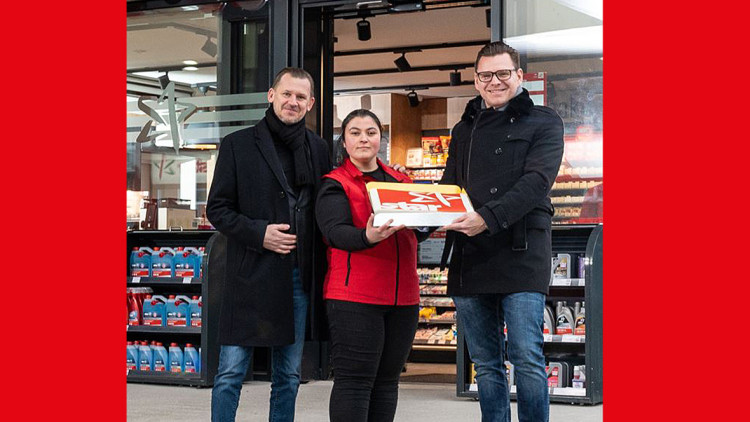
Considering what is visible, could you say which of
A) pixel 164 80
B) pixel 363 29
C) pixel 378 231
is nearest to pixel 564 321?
pixel 378 231

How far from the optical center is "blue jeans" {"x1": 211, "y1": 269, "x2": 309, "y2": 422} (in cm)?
342

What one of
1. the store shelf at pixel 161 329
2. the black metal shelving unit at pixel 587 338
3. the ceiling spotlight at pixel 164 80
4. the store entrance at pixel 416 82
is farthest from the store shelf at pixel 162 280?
the black metal shelving unit at pixel 587 338

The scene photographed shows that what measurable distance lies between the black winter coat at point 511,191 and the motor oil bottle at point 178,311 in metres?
3.89

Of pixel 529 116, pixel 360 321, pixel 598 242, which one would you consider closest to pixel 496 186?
pixel 529 116

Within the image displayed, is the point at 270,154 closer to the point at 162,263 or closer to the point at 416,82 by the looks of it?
the point at 162,263

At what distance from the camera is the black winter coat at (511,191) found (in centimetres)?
317

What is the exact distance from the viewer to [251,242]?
336 centimetres

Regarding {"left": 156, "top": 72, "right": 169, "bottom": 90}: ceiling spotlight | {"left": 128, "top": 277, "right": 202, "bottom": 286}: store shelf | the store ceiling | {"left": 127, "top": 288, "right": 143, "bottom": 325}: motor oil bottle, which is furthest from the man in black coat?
{"left": 156, "top": 72, "right": 169, "bottom": 90}: ceiling spotlight

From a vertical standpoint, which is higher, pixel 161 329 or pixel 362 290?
pixel 362 290

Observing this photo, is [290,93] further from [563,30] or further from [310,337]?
[563,30]

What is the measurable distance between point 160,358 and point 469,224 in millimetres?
4394

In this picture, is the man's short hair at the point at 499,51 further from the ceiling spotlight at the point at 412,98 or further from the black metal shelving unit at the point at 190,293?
the ceiling spotlight at the point at 412,98

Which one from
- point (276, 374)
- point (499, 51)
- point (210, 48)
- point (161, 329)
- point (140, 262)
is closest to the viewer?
point (499, 51)

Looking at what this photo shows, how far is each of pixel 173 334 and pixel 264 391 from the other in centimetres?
115
